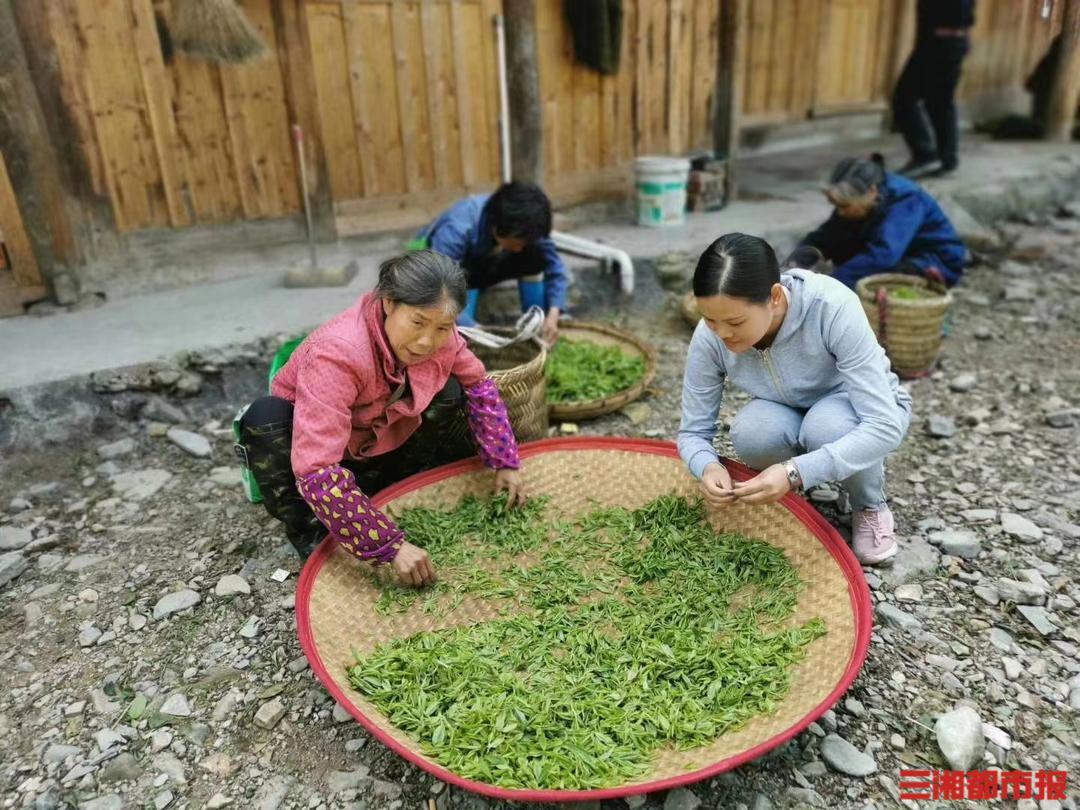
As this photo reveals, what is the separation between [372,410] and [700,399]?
0.96 metres

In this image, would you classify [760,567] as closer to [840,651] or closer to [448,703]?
[840,651]

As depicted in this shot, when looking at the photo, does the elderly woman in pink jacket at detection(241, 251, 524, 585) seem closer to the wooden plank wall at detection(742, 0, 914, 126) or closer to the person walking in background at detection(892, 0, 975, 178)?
the person walking in background at detection(892, 0, 975, 178)

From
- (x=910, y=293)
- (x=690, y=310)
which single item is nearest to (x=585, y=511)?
(x=690, y=310)

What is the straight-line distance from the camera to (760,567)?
2.36 metres

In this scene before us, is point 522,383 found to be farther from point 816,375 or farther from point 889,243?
point 889,243

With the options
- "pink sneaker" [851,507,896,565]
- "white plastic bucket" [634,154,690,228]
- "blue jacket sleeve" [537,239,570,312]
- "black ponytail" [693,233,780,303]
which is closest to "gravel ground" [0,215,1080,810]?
"pink sneaker" [851,507,896,565]

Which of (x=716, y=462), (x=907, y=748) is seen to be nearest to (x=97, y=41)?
(x=716, y=462)

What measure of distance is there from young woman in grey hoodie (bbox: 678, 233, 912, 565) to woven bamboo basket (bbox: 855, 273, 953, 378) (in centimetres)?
139

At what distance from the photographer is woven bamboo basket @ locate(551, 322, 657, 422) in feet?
11.3

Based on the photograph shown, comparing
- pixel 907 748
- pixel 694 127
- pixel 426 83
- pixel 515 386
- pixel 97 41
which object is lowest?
pixel 907 748

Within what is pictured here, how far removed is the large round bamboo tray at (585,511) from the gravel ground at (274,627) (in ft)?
0.48

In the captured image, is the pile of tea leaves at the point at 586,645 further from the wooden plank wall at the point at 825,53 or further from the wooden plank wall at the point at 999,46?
the wooden plank wall at the point at 999,46

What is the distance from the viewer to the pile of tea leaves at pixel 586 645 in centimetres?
184

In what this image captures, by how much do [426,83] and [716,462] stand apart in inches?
139
